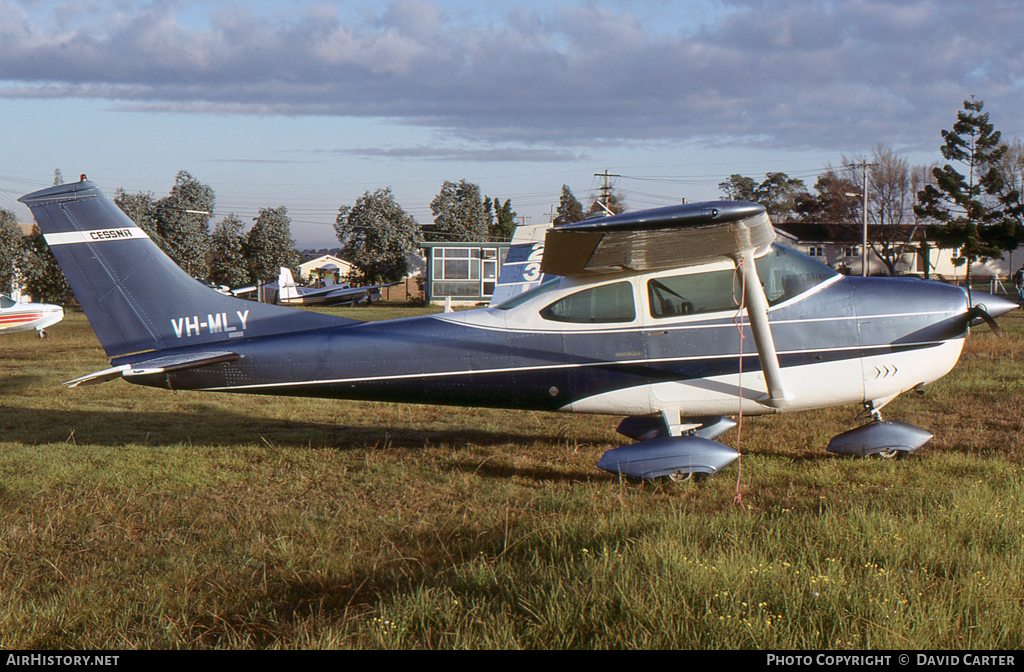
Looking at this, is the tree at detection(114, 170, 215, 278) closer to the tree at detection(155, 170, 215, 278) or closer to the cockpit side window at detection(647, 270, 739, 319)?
the tree at detection(155, 170, 215, 278)

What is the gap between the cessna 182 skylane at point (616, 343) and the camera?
6.69m

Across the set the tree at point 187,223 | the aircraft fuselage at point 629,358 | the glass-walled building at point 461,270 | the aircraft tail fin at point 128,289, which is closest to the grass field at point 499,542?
the aircraft fuselage at point 629,358

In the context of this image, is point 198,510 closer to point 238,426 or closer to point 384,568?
point 384,568

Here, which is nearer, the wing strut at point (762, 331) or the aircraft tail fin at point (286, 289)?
the wing strut at point (762, 331)

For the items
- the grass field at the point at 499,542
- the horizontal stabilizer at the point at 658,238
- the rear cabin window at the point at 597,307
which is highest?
the horizontal stabilizer at the point at 658,238

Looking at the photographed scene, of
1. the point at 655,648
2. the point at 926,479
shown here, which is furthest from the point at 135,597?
the point at 926,479

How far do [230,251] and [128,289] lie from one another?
168ft

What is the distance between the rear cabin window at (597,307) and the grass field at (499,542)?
1.45 m

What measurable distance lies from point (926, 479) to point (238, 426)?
781 centimetres

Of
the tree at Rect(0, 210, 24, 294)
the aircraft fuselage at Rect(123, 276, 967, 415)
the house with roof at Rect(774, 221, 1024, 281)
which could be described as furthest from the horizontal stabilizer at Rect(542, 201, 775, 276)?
the house with roof at Rect(774, 221, 1024, 281)

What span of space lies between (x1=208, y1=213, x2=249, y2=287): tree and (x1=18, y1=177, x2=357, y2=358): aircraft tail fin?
50896mm

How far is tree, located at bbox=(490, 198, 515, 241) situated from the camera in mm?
84894

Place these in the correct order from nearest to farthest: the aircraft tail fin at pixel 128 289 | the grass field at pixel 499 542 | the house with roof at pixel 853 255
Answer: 1. the grass field at pixel 499 542
2. the aircraft tail fin at pixel 128 289
3. the house with roof at pixel 853 255

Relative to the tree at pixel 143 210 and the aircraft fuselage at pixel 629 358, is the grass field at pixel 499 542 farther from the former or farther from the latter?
the tree at pixel 143 210
